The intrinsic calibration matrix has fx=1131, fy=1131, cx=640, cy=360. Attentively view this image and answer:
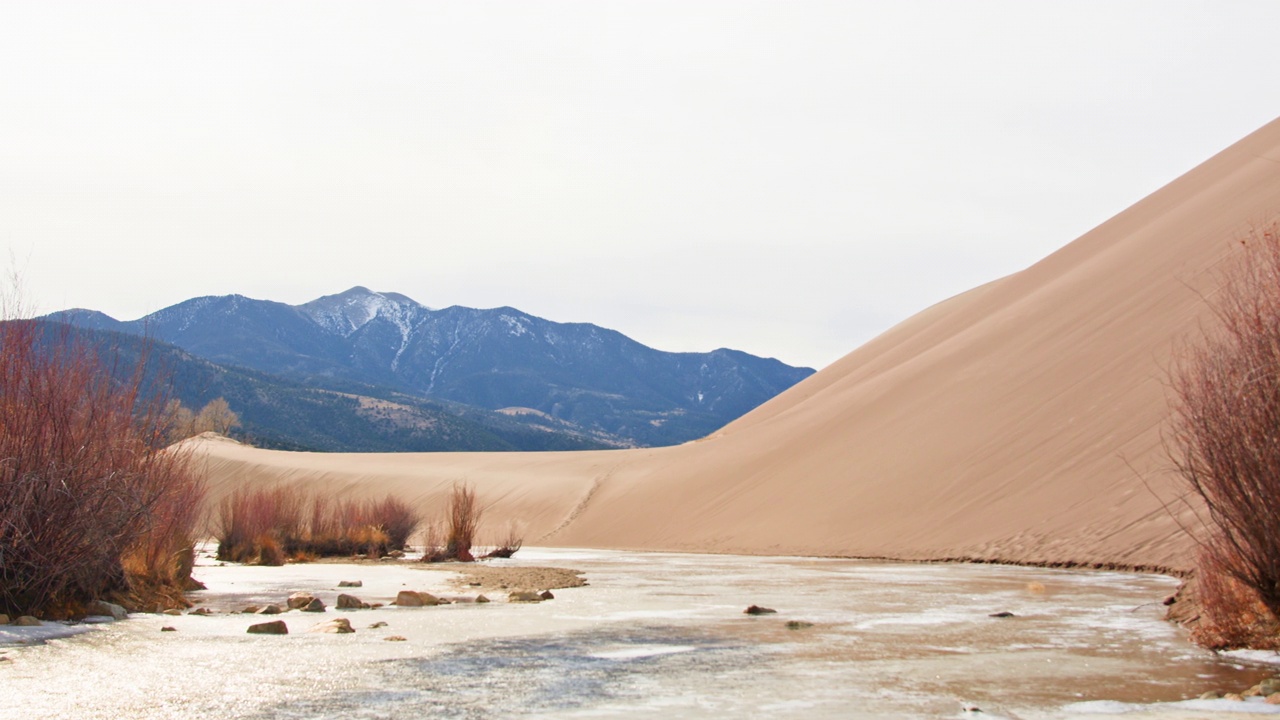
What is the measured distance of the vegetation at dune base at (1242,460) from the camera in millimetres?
7734

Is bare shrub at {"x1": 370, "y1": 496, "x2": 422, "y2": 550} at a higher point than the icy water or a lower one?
higher

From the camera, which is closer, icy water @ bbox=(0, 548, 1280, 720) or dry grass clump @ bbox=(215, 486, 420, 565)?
icy water @ bbox=(0, 548, 1280, 720)

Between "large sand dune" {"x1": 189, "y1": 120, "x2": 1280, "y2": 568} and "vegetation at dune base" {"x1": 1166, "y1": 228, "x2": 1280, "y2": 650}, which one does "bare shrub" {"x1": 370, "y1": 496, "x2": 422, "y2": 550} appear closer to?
"large sand dune" {"x1": 189, "y1": 120, "x2": 1280, "y2": 568}

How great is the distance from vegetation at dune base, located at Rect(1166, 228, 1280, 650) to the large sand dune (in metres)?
5.89

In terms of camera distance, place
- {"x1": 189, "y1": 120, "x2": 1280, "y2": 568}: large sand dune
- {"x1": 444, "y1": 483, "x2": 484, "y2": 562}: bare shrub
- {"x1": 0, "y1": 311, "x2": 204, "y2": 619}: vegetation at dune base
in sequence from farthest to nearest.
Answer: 1. {"x1": 444, "y1": 483, "x2": 484, "y2": 562}: bare shrub
2. {"x1": 189, "y1": 120, "x2": 1280, "y2": 568}: large sand dune
3. {"x1": 0, "y1": 311, "x2": 204, "y2": 619}: vegetation at dune base

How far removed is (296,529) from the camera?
Result: 81.7ft

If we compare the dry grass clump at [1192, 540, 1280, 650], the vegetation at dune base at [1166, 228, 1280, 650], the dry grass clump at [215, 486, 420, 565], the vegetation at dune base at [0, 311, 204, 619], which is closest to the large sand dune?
the dry grass clump at [1192, 540, 1280, 650]

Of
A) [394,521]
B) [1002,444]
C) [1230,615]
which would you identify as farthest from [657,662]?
[394,521]

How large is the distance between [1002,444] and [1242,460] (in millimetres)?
16399

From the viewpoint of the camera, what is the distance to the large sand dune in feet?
66.0

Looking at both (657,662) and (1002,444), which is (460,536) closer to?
(1002,444)

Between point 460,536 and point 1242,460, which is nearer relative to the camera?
point 1242,460

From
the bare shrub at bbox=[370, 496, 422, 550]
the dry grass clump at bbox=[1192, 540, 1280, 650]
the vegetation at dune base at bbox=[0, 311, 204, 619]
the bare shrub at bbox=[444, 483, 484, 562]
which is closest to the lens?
the dry grass clump at bbox=[1192, 540, 1280, 650]

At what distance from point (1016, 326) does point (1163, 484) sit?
40.2 ft
